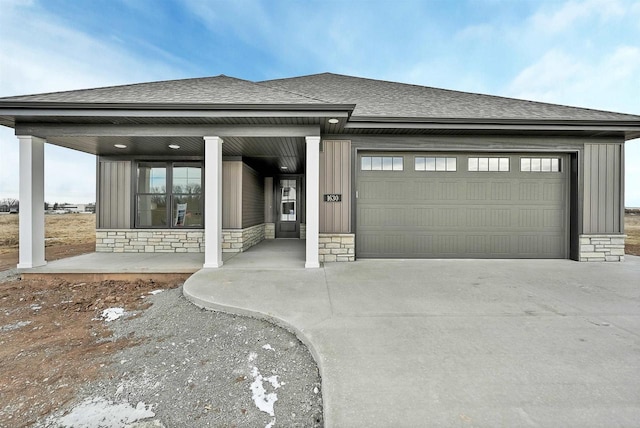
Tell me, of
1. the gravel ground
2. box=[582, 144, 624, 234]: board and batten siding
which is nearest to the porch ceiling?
the gravel ground

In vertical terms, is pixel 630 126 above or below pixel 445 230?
above

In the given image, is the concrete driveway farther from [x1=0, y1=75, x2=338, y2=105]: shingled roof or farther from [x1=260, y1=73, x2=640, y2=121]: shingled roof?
[x1=260, y1=73, x2=640, y2=121]: shingled roof

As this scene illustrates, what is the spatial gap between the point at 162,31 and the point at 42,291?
518 inches

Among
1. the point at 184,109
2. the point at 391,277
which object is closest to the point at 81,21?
the point at 184,109

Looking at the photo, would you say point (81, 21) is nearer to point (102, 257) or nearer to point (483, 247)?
point (102, 257)

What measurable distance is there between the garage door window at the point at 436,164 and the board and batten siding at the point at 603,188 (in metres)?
2.77

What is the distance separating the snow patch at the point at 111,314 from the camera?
3.60 m

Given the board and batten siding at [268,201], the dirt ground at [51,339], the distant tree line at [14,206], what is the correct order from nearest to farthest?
the dirt ground at [51,339] < the board and batten siding at [268,201] < the distant tree line at [14,206]

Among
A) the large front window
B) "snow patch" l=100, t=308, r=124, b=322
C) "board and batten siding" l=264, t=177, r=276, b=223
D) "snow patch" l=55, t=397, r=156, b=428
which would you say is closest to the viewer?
"snow patch" l=55, t=397, r=156, b=428

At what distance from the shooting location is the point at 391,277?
4629 mm

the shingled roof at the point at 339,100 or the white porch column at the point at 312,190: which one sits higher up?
the shingled roof at the point at 339,100

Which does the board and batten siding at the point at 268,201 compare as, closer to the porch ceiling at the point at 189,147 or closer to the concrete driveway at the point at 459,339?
the porch ceiling at the point at 189,147

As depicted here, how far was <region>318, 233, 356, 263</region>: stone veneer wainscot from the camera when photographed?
5.91 metres

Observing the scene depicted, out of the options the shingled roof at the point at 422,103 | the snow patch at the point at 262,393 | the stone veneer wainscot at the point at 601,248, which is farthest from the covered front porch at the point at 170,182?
the stone veneer wainscot at the point at 601,248
